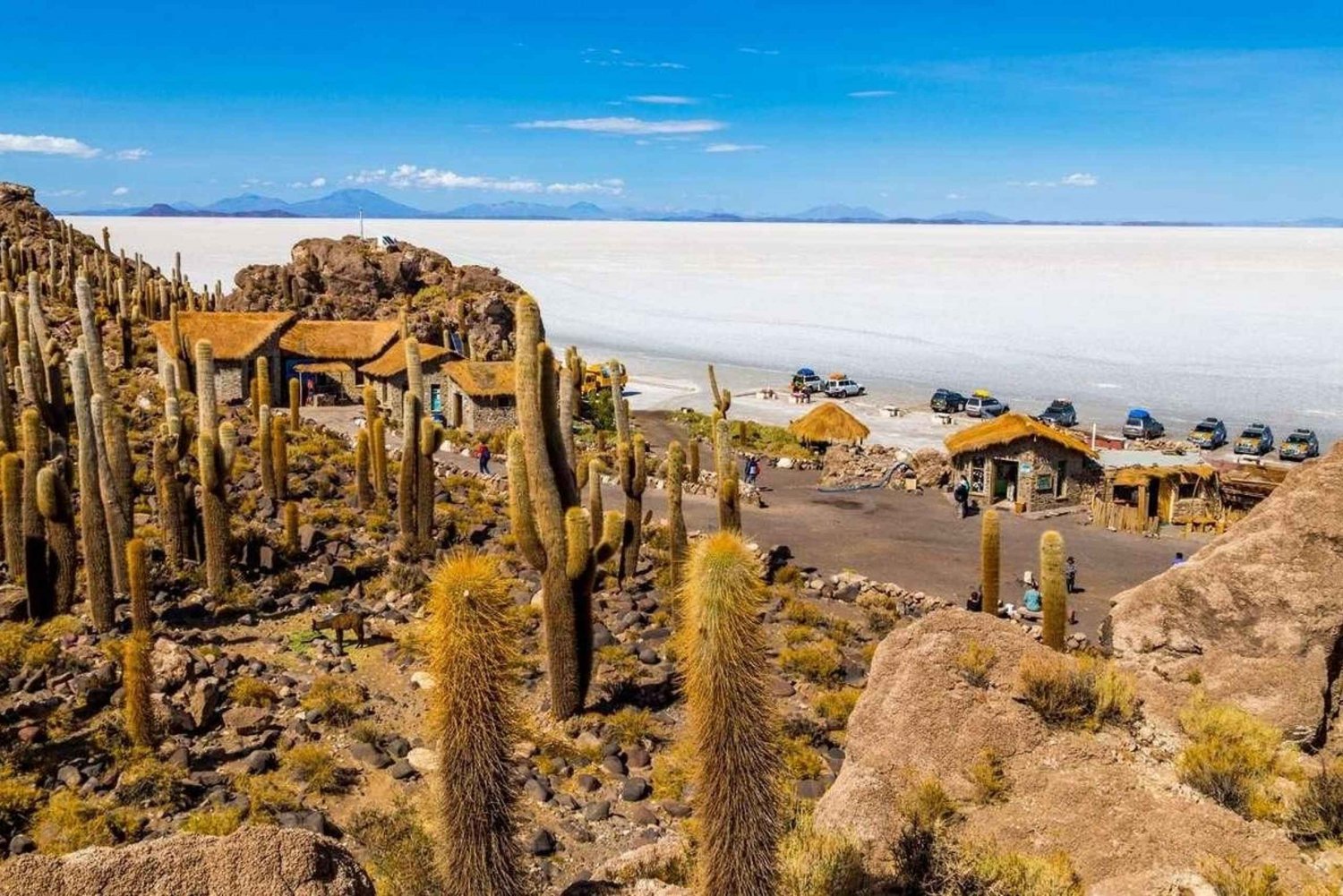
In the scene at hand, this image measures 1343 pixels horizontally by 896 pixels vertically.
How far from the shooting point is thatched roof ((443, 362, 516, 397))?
3700 centimetres

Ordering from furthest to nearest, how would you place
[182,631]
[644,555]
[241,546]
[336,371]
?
[336,371] < [644,555] < [241,546] < [182,631]

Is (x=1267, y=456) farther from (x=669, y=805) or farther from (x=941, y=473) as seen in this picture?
(x=669, y=805)

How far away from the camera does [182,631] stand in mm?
18625

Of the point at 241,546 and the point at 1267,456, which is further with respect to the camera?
the point at 1267,456

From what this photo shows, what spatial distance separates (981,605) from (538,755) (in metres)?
9.50

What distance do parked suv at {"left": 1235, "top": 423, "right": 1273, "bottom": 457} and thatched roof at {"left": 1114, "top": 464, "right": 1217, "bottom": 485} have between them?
1043cm

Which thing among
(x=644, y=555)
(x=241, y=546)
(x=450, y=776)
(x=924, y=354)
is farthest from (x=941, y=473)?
(x=924, y=354)

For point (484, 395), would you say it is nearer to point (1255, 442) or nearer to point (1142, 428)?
point (1142, 428)

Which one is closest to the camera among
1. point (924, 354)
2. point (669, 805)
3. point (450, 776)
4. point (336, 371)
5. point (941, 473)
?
point (450, 776)

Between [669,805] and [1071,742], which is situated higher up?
[1071,742]

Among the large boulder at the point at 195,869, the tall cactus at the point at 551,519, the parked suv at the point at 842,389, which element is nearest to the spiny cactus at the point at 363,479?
the tall cactus at the point at 551,519

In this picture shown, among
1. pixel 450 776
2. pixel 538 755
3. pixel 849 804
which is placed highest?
pixel 450 776

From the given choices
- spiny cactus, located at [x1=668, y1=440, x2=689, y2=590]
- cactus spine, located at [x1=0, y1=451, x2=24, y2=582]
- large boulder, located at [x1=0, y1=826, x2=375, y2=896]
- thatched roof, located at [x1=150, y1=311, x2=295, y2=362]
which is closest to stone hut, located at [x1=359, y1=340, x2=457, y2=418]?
thatched roof, located at [x1=150, y1=311, x2=295, y2=362]

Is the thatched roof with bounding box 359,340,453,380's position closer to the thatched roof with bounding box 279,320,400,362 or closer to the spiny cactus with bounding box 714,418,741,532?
the thatched roof with bounding box 279,320,400,362
